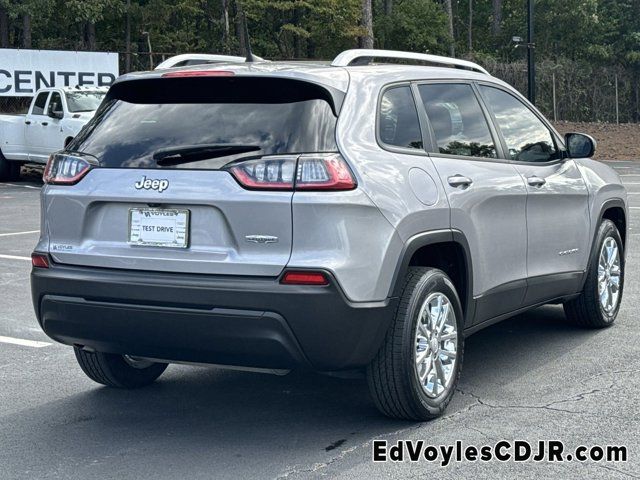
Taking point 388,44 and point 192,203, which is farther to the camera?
point 388,44

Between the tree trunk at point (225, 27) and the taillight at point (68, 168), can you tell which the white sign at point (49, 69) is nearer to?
the tree trunk at point (225, 27)

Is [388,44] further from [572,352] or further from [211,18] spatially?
[572,352]

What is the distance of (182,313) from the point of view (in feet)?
15.8

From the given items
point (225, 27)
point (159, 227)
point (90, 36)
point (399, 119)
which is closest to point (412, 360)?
point (399, 119)

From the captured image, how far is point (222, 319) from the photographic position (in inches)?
Result: 187

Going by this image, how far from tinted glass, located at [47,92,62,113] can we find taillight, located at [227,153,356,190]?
17292mm

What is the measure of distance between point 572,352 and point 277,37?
44492mm

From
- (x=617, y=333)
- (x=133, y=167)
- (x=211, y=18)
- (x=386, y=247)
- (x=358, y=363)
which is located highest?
(x=211, y=18)

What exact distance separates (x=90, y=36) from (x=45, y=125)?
1176 inches

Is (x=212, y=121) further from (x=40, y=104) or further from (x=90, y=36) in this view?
(x=90, y=36)

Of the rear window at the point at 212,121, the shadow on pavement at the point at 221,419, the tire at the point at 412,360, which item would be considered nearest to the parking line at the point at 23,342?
the shadow on pavement at the point at 221,419

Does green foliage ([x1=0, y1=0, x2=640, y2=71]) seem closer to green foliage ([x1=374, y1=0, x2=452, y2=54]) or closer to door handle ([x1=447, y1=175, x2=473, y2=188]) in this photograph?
green foliage ([x1=374, y1=0, x2=452, y2=54])

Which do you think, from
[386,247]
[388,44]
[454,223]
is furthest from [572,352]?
[388,44]

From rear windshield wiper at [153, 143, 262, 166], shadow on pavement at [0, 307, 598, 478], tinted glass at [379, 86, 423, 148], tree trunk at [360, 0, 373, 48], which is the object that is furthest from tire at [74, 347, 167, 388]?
tree trunk at [360, 0, 373, 48]
